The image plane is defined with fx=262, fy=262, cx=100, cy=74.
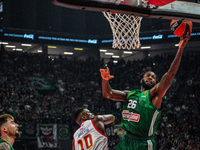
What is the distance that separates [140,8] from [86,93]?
15.7 metres

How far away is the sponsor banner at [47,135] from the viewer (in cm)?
1408

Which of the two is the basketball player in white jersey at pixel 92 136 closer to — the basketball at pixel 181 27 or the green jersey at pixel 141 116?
the green jersey at pixel 141 116

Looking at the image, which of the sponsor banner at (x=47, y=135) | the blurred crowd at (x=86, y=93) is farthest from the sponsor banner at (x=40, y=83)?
the sponsor banner at (x=47, y=135)

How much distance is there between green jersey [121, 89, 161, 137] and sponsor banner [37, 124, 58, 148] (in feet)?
36.8

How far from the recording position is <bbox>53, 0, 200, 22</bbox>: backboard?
3.58 m

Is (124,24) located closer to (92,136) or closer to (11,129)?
(92,136)

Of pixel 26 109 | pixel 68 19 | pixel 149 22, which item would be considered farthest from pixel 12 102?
pixel 149 22

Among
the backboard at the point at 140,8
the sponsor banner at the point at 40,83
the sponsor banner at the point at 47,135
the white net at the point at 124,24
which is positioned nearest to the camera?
the backboard at the point at 140,8

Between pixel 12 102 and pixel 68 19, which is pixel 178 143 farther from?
pixel 68 19

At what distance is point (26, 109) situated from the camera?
15352mm

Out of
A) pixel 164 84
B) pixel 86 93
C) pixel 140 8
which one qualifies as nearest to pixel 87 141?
pixel 164 84

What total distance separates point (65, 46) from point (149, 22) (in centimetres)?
818

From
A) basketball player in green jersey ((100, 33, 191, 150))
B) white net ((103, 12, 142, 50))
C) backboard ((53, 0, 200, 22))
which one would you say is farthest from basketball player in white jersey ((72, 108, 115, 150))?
white net ((103, 12, 142, 50))

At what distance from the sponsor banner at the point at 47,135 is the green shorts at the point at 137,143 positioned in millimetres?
11198
